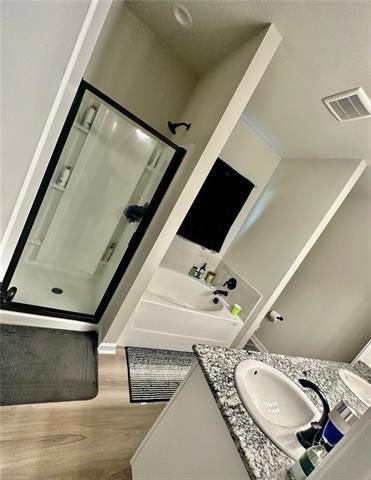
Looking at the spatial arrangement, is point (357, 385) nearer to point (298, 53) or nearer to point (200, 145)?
point (200, 145)

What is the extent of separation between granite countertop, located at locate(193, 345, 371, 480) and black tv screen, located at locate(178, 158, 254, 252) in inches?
66.4

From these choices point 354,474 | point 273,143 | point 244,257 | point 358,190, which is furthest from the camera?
point 244,257

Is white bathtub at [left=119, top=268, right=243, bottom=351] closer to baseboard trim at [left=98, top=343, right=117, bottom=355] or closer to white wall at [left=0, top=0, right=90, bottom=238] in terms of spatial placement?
baseboard trim at [left=98, top=343, right=117, bottom=355]

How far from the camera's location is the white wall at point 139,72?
1926 millimetres

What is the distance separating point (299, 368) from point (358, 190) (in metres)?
2.22

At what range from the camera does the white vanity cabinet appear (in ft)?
2.43

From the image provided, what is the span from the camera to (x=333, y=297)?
8.67ft

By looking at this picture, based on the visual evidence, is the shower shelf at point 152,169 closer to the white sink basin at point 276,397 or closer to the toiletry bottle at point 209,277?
the toiletry bottle at point 209,277

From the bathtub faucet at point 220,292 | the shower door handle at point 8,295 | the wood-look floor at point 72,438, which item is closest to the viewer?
the wood-look floor at point 72,438

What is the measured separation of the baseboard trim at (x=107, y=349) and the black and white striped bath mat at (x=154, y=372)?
144 millimetres

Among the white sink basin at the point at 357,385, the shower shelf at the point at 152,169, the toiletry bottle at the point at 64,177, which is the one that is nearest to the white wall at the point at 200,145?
the shower shelf at the point at 152,169

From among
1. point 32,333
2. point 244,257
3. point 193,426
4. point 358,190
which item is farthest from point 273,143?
point 32,333

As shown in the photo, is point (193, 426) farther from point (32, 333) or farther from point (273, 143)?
point (273, 143)

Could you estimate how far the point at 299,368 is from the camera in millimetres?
1280
